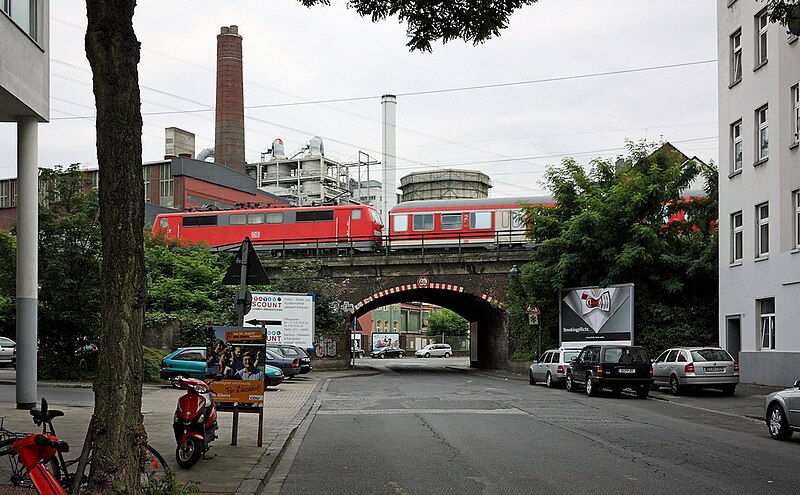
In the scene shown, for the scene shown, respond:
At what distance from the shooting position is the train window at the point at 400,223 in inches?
2072

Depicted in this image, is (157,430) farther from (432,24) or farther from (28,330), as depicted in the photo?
(432,24)

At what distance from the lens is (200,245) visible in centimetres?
5159

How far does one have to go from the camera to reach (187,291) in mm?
45438

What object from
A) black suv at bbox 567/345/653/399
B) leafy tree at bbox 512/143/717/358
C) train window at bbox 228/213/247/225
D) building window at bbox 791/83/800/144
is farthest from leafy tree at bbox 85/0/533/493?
train window at bbox 228/213/247/225

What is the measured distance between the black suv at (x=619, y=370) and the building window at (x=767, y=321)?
521 centimetres

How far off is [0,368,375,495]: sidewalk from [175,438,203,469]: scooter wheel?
0.27 ft

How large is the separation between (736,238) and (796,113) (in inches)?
227

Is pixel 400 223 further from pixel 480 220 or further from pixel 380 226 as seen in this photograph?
pixel 480 220

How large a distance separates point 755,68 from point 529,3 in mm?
20755

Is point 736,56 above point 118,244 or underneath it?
above

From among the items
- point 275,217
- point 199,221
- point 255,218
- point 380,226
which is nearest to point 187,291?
point 275,217

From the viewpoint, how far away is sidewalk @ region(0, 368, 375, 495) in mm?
10469

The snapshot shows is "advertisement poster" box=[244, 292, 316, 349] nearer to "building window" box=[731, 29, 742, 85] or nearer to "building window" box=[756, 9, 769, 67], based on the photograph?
"building window" box=[731, 29, 742, 85]

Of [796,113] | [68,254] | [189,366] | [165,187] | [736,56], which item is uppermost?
[165,187]
